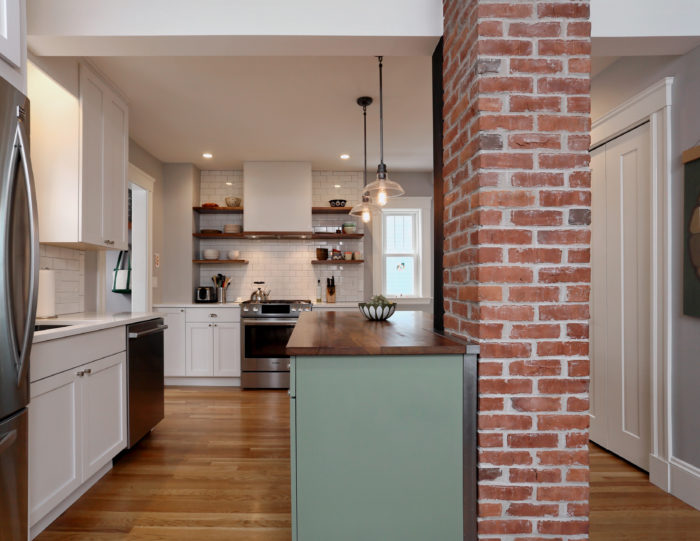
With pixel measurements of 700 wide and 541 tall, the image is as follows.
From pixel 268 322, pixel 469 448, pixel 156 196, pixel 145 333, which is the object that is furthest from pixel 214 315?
pixel 469 448

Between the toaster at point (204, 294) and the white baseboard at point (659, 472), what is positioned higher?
the toaster at point (204, 294)

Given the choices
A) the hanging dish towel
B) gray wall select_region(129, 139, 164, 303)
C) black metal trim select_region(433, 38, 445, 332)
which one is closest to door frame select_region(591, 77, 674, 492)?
black metal trim select_region(433, 38, 445, 332)

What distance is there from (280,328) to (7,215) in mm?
3206

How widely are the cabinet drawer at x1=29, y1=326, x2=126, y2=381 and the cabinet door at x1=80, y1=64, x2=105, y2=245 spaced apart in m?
0.67

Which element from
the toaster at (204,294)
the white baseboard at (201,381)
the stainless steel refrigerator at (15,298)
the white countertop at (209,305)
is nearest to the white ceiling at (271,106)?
the stainless steel refrigerator at (15,298)

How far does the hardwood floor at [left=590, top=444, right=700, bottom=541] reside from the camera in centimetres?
192

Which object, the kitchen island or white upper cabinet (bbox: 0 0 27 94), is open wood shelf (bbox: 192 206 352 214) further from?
the kitchen island

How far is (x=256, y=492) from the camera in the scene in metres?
2.32

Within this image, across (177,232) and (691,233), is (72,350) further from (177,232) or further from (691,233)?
(691,233)

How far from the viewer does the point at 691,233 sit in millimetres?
2168

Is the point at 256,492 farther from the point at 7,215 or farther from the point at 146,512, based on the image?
the point at 7,215

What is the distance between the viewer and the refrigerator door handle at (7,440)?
153 cm

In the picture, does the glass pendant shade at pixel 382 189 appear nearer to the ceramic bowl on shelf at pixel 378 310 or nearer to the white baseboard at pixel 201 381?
the ceramic bowl on shelf at pixel 378 310

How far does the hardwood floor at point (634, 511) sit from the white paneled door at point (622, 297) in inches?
8.4
